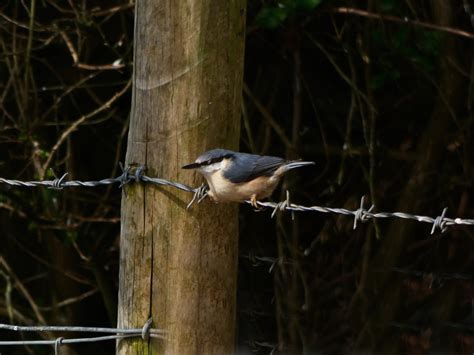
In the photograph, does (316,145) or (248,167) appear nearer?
(248,167)

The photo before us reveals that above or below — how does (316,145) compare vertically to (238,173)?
above

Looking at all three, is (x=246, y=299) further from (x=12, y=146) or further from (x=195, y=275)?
(x=195, y=275)

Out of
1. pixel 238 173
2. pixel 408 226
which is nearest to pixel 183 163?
pixel 238 173

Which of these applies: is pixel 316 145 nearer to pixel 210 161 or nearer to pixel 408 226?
pixel 408 226

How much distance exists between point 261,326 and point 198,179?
2635mm

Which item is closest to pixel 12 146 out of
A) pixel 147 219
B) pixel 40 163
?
pixel 40 163

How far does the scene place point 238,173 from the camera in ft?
8.58

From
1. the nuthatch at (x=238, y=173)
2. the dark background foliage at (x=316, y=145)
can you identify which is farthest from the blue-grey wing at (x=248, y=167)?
the dark background foliage at (x=316, y=145)

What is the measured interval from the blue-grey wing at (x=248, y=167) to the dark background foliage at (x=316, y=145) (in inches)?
74.8

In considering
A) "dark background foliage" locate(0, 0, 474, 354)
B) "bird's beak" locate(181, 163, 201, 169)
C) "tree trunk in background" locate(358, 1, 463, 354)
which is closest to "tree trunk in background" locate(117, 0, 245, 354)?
"bird's beak" locate(181, 163, 201, 169)

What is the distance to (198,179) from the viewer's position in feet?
8.28

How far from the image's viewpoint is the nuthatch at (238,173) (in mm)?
2428

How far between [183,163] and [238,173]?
0.19m

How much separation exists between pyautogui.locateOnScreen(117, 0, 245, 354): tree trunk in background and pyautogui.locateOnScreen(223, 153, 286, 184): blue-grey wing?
0.07 metres
